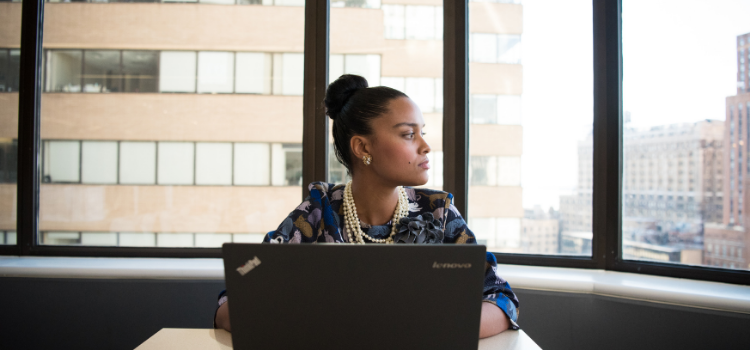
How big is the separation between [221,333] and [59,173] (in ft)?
7.52

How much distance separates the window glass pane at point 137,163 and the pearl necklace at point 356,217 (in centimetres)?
192

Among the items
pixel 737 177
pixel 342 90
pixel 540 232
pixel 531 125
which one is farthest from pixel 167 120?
pixel 737 177

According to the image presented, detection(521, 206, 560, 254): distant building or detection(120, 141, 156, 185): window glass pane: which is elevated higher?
detection(120, 141, 156, 185): window glass pane

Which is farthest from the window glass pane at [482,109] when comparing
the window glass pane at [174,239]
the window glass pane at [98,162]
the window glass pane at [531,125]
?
the window glass pane at [98,162]

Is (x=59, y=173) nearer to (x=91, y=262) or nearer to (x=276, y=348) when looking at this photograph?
(x=91, y=262)

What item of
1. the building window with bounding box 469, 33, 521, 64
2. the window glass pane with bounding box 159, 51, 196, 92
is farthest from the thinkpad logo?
the window glass pane with bounding box 159, 51, 196, 92

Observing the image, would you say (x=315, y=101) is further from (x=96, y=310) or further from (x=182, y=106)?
(x=96, y=310)

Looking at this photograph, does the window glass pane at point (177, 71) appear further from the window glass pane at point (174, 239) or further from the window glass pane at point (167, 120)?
the window glass pane at point (174, 239)

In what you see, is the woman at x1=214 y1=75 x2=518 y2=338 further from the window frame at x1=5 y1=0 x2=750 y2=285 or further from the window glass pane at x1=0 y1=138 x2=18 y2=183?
the window glass pane at x1=0 y1=138 x2=18 y2=183

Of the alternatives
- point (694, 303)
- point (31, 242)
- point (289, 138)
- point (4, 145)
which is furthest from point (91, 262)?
point (694, 303)

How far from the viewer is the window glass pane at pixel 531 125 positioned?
→ 2211 millimetres

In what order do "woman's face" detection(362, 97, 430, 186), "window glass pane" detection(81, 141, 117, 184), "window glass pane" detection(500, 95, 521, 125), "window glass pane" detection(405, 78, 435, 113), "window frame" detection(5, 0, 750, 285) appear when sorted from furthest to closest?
1. "window glass pane" detection(81, 141, 117, 184)
2. "window glass pane" detection(405, 78, 435, 113)
3. "window glass pane" detection(500, 95, 521, 125)
4. "window frame" detection(5, 0, 750, 285)
5. "woman's face" detection(362, 97, 430, 186)

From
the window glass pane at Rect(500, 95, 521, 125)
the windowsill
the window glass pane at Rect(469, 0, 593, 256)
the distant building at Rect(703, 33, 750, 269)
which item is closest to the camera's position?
the windowsill

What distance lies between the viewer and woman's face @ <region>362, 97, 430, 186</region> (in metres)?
1.26
